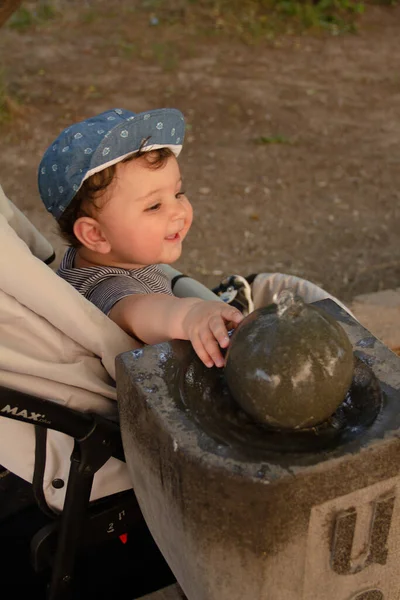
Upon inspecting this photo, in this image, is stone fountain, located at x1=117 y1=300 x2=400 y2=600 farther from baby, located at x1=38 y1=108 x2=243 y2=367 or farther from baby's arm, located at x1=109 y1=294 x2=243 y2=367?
baby, located at x1=38 y1=108 x2=243 y2=367

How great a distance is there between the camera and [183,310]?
74.5 inches

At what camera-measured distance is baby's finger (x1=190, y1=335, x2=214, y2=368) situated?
5.84 ft

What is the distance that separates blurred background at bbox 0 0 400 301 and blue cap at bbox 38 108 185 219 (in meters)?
1.17

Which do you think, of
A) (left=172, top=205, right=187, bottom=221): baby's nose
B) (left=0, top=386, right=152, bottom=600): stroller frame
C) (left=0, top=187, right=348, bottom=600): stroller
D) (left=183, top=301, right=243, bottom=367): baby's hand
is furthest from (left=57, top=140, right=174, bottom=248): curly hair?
(left=0, top=386, right=152, bottom=600): stroller frame

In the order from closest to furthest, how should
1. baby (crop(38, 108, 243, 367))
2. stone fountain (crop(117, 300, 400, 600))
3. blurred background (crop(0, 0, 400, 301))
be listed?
stone fountain (crop(117, 300, 400, 600)), baby (crop(38, 108, 243, 367)), blurred background (crop(0, 0, 400, 301))

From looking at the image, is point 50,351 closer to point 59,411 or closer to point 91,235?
point 59,411

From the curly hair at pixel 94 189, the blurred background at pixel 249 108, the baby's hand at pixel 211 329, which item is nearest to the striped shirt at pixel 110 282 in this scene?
the curly hair at pixel 94 189

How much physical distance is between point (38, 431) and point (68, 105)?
4213 millimetres

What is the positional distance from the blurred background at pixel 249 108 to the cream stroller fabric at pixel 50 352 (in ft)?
5.35

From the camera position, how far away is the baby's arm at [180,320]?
1785mm

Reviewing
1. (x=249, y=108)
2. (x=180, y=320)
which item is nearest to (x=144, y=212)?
(x=180, y=320)

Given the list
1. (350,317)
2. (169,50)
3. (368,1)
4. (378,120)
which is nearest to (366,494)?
(350,317)

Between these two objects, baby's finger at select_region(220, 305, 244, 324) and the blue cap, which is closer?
baby's finger at select_region(220, 305, 244, 324)

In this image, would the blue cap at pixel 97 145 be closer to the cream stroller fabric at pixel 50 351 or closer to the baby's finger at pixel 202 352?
the cream stroller fabric at pixel 50 351
